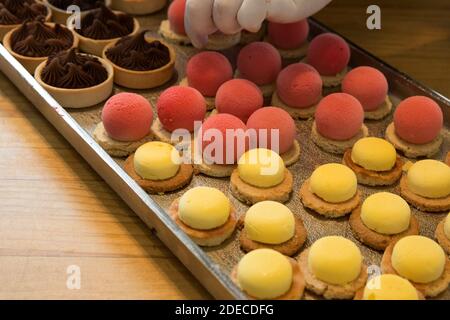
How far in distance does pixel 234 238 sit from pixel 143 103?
0.45 meters

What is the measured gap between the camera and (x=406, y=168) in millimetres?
1786

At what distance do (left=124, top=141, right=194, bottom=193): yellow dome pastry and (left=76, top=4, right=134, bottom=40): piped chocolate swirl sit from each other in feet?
1.94

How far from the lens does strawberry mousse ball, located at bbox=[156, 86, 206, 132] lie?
71.8 inches

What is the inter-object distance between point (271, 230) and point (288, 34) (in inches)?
33.9

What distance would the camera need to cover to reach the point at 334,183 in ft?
5.36

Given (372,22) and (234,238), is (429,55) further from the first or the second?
(234,238)

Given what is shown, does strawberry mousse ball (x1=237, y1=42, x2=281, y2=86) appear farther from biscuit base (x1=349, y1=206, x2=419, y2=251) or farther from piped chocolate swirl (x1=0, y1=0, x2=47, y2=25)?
piped chocolate swirl (x1=0, y1=0, x2=47, y2=25)

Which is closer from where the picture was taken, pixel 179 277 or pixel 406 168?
pixel 179 277

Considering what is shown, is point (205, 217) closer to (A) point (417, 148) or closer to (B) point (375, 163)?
(B) point (375, 163)

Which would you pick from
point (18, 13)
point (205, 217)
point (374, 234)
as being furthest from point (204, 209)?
point (18, 13)

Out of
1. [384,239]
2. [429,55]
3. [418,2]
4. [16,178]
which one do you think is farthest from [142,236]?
[418,2]
